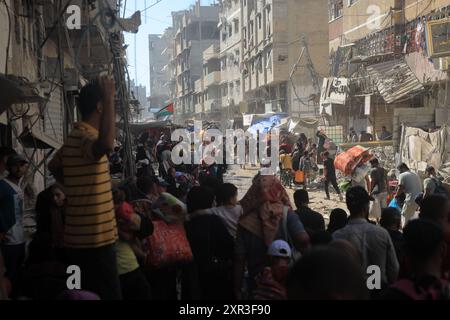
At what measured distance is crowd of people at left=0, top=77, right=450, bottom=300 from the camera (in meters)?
2.96

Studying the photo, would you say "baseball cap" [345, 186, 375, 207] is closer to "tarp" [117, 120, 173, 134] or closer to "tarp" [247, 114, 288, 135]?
"tarp" [117, 120, 173, 134]

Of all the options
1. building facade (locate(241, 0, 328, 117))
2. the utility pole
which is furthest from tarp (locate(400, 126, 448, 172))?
building facade (locate(241, 0, 328, 117))

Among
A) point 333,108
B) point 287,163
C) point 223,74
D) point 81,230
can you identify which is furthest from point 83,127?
point 223,74

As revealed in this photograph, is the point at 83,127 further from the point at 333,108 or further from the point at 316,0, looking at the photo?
the point at 316,0

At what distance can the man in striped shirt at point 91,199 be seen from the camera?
10.7ft

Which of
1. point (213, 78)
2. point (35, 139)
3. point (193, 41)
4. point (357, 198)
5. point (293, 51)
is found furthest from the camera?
point (193, 41)

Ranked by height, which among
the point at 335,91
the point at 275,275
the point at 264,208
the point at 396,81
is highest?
the point at 335,91

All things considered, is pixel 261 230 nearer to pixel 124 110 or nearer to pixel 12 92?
pixel 12 92

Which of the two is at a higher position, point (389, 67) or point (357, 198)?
point (389, 67)

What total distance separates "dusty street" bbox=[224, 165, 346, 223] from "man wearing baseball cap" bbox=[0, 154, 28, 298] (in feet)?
30.3

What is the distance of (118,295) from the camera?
3445 mm

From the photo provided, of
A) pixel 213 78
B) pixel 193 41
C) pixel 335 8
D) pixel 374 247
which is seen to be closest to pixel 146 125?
pixel 335 8

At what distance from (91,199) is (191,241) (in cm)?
148

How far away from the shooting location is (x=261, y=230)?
4312mm
